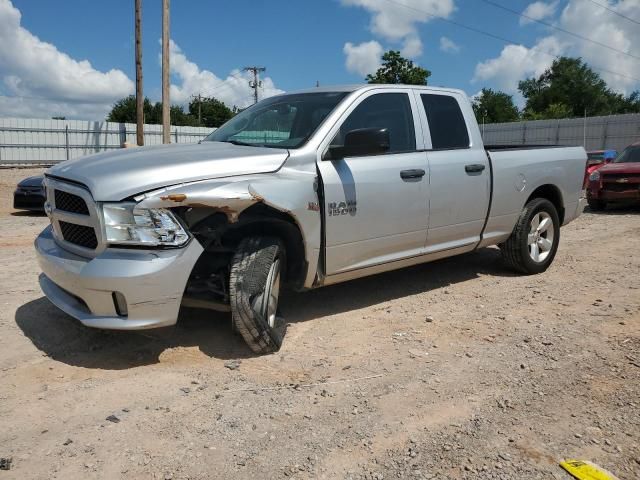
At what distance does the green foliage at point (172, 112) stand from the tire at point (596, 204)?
45535mm

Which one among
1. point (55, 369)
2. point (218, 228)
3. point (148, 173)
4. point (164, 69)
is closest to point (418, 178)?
point (218, 228)

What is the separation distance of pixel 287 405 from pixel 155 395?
804 millimetres

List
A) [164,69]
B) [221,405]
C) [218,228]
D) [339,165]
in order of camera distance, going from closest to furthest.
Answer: [221,405] → [218,228] → [339,165] → [164,69]

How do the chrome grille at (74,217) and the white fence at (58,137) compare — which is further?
the white fence at (58,137)

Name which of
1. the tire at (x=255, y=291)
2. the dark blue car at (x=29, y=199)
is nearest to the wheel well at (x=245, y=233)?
the tire at (x=255, y=291)

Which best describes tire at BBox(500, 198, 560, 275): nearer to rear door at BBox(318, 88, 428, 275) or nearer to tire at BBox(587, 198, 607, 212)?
rear door at BBox(318, 88, 428, 275)

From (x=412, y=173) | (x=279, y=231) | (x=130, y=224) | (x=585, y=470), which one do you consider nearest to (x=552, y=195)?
(x=412, y=173)

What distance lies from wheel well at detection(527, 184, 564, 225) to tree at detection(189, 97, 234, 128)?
73.0m

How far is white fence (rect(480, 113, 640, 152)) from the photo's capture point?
1075 inches

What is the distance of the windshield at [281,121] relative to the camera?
4.54 metres

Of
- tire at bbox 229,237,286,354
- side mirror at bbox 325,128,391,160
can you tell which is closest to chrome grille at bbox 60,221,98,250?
tire at bbox 229,237,286,354

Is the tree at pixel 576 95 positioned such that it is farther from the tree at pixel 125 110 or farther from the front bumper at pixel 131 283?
the front bumper at pixel 131 283

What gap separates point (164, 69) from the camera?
18203mm

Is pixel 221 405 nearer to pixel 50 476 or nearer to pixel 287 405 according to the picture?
pixel 287 405
